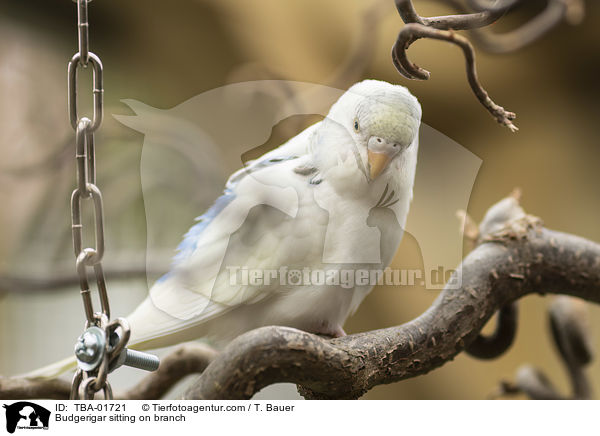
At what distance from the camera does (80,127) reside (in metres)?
0.40

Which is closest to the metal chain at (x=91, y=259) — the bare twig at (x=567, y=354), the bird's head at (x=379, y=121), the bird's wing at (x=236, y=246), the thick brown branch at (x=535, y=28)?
the bird's wing at (x=236, y=246)

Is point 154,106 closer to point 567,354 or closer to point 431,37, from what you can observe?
point 431,37

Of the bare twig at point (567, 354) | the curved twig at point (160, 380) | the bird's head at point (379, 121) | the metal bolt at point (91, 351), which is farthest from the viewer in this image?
the bare twig at point (567, 354)

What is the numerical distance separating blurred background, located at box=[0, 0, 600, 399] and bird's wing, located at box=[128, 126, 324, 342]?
0.05ft

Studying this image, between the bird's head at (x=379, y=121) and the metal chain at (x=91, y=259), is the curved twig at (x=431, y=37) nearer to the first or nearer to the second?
the bird's head at (x=379, y=121)

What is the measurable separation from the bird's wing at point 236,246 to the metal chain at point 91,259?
0.40 ft

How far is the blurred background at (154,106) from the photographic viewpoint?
54 centimetres

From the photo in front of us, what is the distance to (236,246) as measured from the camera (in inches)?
20.6

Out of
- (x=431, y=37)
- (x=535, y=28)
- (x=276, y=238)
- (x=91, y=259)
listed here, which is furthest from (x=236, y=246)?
(x=535, y=28)
